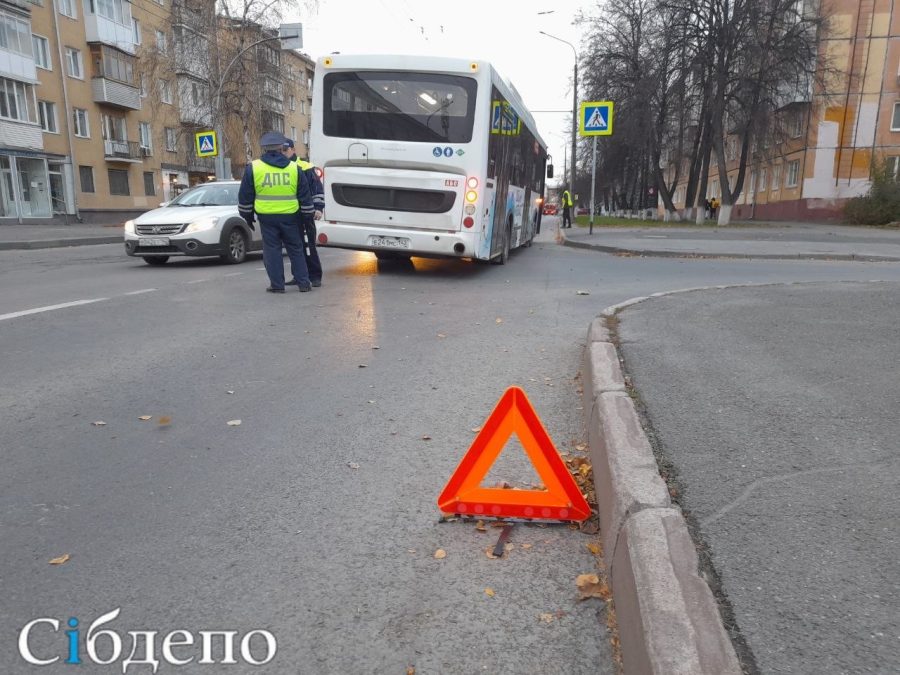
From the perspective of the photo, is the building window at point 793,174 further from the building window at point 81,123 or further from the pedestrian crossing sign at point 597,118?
the building window at point 81,123

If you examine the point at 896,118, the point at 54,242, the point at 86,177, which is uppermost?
the point at 896,118

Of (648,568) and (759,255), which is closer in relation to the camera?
(648,568)

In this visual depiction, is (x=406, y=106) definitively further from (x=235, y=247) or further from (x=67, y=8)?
(x=67, y=8)

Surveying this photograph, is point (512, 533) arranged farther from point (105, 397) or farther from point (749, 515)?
point (105, 397)

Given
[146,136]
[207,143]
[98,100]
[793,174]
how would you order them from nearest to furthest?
[207,143] → [98,100] → [793,174] → [146,136]

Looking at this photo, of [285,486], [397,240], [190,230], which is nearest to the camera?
[285,486]

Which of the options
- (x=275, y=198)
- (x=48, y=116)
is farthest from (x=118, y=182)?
(x=275, y=198)

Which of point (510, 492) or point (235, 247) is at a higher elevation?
point (235, 247)

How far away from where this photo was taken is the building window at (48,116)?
3650cm

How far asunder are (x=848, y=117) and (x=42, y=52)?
44328 mm

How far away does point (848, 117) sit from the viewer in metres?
37.3

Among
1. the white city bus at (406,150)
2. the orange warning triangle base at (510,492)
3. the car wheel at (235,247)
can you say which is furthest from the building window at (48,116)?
the orange warning triangle base at (510,492)

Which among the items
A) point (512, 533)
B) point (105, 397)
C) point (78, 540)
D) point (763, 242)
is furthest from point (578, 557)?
point (763, 242)

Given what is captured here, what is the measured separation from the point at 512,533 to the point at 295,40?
32716 millimetres
